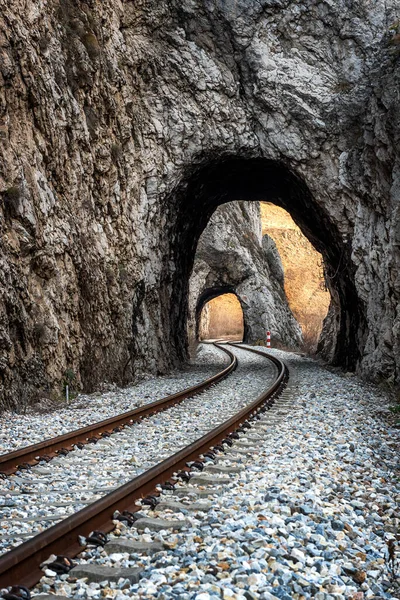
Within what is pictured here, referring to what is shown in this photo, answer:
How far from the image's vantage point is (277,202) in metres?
24.4

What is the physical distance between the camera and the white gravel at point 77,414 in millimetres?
7426

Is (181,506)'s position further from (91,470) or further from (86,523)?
(91,470)

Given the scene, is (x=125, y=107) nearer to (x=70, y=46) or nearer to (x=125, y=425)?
(x=70, y=46)

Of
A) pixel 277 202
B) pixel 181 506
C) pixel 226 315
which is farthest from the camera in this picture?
pixel 226 315

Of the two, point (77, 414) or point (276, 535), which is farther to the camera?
point (77, 414)

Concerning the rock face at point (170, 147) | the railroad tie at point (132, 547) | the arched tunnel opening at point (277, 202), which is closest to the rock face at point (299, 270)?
the arched tunnel opening at point (277, 202)

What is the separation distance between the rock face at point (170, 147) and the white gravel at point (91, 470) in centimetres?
352

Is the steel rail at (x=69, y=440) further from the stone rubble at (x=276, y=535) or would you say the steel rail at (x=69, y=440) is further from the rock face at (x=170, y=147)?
the rock face at (x=170, y=147)

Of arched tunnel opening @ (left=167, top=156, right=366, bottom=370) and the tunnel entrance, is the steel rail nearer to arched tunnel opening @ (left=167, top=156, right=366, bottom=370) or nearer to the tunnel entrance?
arched tunnel opening @ (left=167, top=156, right=366, bottom=370)

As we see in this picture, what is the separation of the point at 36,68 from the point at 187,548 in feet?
36.1

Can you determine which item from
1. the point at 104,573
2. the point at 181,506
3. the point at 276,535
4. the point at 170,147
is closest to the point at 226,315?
the point at 170,147

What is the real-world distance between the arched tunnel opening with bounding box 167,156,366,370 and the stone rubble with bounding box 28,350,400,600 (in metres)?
11.4

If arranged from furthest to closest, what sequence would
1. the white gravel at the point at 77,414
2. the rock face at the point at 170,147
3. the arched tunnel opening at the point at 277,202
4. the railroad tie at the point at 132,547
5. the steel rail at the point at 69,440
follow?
the arched tunnel opening at the point at 277,202, the rock face at the point at 170,147, the white gravel at the point at 77,414, the steel rail at the point at 69,440, the railroad tie at the point at 132,547

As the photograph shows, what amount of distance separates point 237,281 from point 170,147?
907 inches
